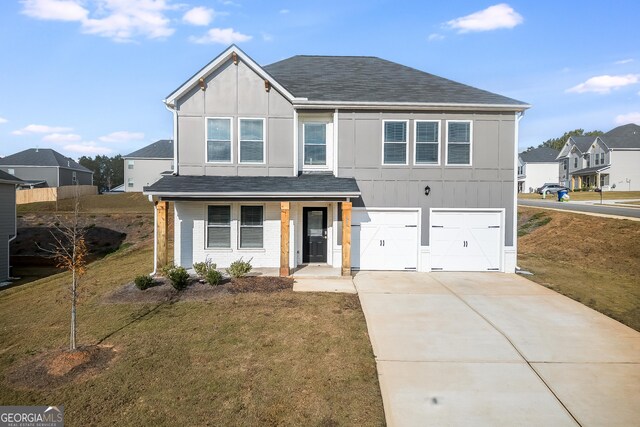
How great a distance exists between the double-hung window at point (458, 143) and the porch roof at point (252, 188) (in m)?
3.85

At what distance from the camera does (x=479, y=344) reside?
7.72m

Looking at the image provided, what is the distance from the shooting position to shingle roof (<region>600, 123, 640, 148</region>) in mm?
47281

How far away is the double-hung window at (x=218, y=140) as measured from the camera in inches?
552

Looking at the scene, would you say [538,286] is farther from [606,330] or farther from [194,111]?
[194,111]

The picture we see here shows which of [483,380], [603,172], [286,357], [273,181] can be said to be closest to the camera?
[483,380]

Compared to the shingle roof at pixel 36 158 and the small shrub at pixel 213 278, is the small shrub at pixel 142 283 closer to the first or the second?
the small shrub at pixel 213 278

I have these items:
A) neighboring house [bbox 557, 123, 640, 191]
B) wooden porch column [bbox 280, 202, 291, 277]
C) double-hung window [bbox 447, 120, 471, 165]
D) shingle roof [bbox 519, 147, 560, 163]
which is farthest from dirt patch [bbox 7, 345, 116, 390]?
shingle roof [bbox 519, 147, 560, 163]

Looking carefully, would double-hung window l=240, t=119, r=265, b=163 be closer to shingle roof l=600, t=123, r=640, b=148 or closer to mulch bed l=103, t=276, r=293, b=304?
mulch bed l=103, t=276, r=293, b=304

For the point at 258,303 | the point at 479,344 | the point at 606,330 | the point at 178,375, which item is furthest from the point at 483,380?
the point at 258,303

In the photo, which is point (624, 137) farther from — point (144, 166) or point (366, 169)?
point (144, 166)

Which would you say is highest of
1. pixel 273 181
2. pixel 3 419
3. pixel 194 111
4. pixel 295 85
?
pixel 295 85

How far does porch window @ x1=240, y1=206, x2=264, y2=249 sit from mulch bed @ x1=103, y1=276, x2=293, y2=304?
198cm

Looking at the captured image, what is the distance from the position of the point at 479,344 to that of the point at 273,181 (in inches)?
339

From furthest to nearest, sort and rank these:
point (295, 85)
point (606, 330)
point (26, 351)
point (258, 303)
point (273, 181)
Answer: point (295, 85) → point (273, 181) → point (258, 303) → point (606, 330) → point (26, 351)
